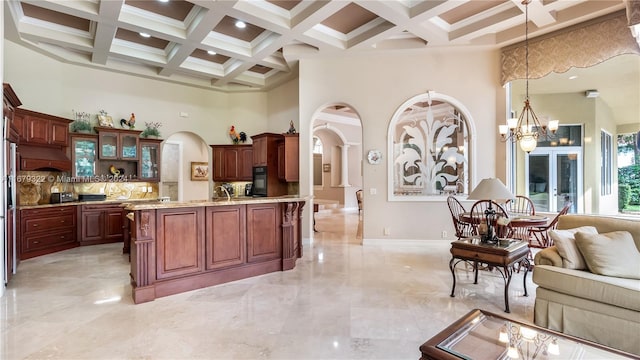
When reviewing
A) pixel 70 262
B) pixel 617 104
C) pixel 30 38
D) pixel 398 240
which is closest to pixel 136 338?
pixel 70 262

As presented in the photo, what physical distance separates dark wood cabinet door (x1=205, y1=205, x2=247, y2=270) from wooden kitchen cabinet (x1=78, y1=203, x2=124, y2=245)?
3722 mm

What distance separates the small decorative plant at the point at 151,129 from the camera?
23.0ft

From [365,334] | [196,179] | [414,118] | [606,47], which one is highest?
[606,47]

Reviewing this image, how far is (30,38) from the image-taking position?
17.0 ft

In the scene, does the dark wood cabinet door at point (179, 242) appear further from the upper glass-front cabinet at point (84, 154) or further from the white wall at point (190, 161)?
the white wall at point (190, 161)

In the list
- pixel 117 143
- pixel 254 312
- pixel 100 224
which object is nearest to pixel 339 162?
pixel 117 143

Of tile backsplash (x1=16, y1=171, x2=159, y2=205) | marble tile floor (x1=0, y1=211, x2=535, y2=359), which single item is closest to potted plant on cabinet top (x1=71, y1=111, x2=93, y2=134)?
tile backsplash (x1=16, y1=171, x2=159, y2=205)

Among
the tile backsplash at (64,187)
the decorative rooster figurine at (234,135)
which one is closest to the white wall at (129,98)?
the decorative rooster figurine at (234,135)

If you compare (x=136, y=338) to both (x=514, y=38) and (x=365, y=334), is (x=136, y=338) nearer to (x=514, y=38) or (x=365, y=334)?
(x=365, y=334)

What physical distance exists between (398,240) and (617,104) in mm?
7476

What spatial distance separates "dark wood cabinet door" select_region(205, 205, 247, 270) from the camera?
12.3ft

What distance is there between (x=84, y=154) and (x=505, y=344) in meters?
7.48

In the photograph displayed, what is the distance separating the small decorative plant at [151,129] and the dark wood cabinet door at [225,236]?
4.38 m

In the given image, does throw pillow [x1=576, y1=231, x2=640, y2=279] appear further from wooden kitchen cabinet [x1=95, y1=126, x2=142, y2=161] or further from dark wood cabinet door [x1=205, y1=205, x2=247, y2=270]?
wooden kitchen cabinet [x1=95, y1=126, x2=142, y2=161]
